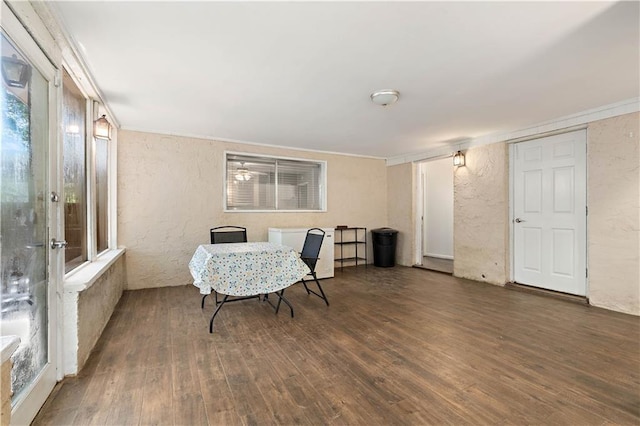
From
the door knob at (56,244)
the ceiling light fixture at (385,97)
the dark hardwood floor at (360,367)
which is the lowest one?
the dark hardwood floor at (360,367)

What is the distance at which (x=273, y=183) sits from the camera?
222 inches

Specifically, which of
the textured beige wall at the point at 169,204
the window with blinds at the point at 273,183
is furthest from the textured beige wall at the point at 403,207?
the textured beige wall at the point at 169,204

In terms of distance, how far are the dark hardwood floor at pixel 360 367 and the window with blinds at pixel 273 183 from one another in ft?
7.21

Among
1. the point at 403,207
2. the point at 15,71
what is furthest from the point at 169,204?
the point at 403,207

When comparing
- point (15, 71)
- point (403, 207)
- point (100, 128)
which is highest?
point (100, 128)

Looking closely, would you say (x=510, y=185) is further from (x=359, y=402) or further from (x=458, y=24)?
(x=359, y=402)

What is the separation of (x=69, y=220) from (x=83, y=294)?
26.0 inches

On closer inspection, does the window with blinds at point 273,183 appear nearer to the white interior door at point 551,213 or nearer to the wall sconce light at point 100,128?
the wall sconce light at point 100,128

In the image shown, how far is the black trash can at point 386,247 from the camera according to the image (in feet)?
20.5

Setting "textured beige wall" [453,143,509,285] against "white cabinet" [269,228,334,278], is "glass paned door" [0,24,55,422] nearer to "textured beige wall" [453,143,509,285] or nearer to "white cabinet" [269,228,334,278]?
"white cabinet" [269,228,334,278]

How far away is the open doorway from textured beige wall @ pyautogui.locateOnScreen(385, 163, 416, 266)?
885 millimetres

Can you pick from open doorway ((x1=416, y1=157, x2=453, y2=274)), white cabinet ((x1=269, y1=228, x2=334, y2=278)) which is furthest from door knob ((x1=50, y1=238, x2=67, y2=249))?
open doorway ((x1=416, y1=157, x2=453, y2=274))

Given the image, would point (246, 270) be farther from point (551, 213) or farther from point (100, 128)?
point (551, 213)

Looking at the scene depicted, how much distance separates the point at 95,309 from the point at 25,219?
129 cm
